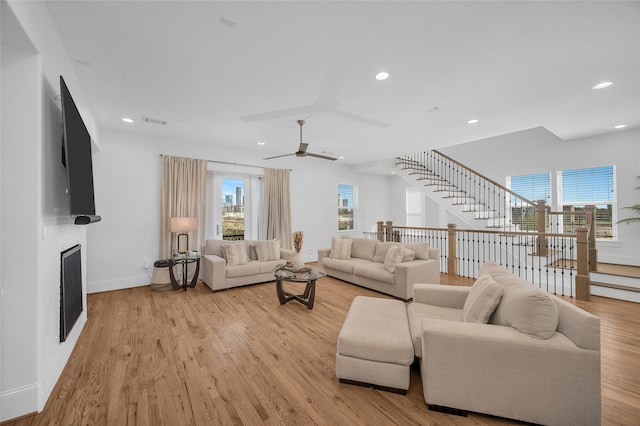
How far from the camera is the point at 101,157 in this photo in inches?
176

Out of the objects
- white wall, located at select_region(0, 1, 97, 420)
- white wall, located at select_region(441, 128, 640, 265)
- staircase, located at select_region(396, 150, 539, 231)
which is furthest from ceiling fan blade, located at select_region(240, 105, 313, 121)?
white wall, located at select_region(441, 128, 640, 265)

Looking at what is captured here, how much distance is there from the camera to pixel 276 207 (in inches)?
248

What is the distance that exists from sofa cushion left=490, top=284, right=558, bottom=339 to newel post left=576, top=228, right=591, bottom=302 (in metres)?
3.30

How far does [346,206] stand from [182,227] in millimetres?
4844

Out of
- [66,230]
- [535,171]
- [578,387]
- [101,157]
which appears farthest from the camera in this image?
[535,171]

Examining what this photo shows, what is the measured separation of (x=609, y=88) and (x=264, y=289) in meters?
5.49

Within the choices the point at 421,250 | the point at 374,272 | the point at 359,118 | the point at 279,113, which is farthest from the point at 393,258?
the point at 279,113

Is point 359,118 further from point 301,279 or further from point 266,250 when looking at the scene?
point 266,250

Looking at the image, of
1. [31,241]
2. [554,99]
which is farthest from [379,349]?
[554,99]

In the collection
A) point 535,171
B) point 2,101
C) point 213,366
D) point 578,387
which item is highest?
point 535,171

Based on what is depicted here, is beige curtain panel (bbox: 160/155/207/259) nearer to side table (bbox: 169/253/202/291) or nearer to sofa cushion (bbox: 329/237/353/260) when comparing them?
side table (bbox: 169/253/202/291)

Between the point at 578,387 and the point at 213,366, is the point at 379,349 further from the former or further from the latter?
the point at 213,366

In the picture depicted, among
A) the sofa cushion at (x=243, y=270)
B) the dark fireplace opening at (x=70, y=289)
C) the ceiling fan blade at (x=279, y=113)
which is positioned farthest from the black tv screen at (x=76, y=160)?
the sofa cushion at (x=243, y=270)

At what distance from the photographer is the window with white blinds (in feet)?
29.3
